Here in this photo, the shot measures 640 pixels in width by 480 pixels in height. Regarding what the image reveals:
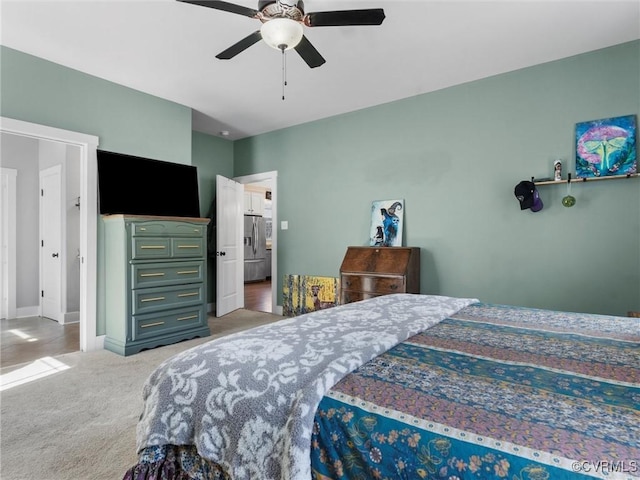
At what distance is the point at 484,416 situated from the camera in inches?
30.0

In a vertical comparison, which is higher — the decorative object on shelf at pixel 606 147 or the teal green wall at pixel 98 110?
the teal green wall at pixel 98 110

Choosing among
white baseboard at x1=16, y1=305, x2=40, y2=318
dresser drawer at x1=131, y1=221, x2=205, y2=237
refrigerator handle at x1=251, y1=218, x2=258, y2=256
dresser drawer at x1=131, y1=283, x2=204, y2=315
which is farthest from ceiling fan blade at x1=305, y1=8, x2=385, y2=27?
refrigerator handle at x1=251, y1=218, x2=258, y2=256

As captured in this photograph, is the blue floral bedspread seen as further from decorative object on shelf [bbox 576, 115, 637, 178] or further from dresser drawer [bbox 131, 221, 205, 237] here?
dresser drawer [bbox 131, 221, 205, 237]

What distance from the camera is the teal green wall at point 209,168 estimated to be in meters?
5.18

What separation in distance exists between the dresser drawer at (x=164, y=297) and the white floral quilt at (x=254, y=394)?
242 cm

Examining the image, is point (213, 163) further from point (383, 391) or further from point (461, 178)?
point (383, 391)

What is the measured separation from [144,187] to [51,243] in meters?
2.34

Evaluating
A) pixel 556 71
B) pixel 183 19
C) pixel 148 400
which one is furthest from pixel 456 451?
pixel 556 71

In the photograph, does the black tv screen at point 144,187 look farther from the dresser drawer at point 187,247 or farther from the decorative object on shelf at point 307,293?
the decorative object on shelf at point 307,293

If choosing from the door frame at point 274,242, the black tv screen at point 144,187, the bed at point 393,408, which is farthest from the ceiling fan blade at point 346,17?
the door frame at point 274,242

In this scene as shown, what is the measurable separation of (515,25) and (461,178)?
1.39 meters

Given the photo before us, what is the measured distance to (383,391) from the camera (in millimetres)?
893

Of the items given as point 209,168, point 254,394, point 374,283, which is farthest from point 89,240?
point 254,394

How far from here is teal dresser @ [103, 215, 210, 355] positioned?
3312 millimetres
